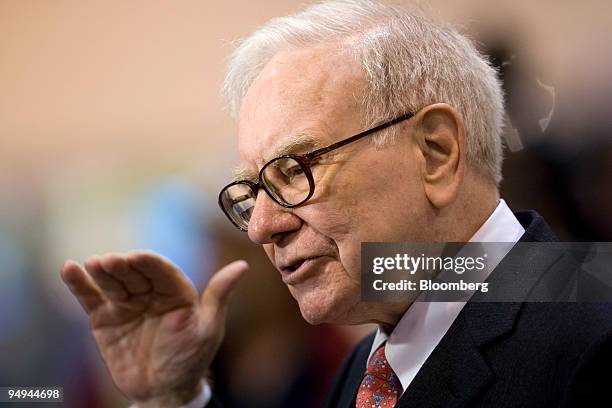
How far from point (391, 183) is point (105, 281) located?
0.63 meters

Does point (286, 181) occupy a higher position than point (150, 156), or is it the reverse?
point (286, 181)

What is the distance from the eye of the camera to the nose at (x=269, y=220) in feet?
3.67

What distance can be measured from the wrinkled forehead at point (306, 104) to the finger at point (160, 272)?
13.1 inches

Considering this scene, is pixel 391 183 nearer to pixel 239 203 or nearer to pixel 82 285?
pixel 239 203

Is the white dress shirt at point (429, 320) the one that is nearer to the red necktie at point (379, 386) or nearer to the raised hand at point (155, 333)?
the red necktie at point (379, 386)

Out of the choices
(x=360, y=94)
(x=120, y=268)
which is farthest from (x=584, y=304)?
(x=120, y=268)

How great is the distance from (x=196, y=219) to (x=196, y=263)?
0.48 feet

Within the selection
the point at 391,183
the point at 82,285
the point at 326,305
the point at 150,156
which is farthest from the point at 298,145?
the point at 150,156

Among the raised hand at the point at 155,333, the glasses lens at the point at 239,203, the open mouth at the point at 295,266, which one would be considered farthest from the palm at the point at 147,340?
the open mouth at the point at 295,266

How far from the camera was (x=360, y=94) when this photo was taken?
1108mm

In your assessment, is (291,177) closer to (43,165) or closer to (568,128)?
(568,128)

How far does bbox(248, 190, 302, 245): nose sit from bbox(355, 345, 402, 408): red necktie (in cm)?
28

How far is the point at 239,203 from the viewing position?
1.27 metres

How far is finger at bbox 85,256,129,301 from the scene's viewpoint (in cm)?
136
